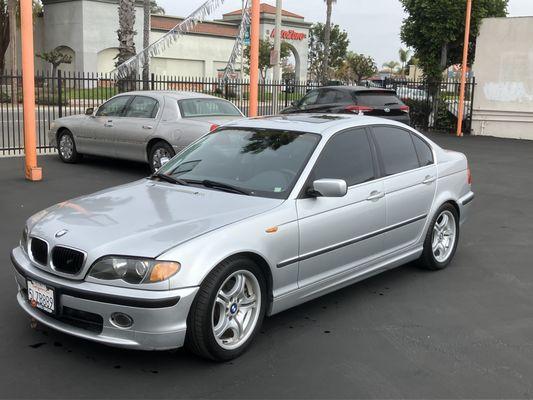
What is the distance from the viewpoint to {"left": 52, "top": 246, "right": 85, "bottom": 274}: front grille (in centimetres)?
372

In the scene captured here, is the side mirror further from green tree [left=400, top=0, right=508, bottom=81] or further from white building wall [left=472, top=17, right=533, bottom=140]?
green tree [left=400, top=0, right=508, bottom=81]

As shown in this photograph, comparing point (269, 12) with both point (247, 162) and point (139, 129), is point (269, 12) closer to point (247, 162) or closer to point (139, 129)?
point (139, 129)

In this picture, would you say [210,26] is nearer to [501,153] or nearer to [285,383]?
[501,153]

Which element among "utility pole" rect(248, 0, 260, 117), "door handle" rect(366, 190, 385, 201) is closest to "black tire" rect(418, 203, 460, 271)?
"door handle" rect(366, 190, 385, 201)

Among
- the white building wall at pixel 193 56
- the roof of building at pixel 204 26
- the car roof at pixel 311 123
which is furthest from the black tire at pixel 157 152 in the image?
the roof of building at pixel 204 26

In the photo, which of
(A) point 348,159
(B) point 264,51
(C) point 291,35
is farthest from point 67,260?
(C) point 291,35

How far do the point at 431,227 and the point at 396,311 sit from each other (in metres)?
1.18

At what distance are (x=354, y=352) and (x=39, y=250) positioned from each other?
2.18m

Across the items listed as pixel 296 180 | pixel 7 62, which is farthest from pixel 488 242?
pixel 7 62

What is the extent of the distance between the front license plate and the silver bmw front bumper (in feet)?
0.18

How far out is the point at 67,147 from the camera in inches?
484

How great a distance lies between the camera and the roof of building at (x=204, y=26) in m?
48.2

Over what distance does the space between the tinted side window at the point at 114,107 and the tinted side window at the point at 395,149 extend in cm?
696

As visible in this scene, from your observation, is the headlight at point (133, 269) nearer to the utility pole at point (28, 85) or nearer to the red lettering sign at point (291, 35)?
the utility pole at point (28, 85)
